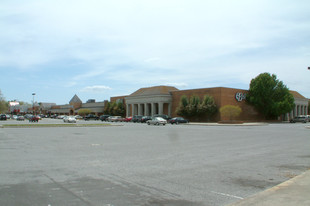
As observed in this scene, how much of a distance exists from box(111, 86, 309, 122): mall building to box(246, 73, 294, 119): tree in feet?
7.35

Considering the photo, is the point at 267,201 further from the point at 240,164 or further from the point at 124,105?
the point at 124,105

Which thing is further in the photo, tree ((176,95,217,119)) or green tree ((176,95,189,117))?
green tree ((176,95,189,117))

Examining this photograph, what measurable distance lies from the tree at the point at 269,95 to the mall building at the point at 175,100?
2.24 meters

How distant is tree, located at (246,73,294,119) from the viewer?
6919 centimetres

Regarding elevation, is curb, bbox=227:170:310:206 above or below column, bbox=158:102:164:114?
below

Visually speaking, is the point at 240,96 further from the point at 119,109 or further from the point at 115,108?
the point at 115,108

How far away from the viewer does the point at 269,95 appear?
69812 millimetres

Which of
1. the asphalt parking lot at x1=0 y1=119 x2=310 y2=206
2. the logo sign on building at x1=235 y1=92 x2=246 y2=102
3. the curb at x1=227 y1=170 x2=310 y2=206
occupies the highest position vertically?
the logo sign on building at x1=235 y1=92 x2=246 y2=102

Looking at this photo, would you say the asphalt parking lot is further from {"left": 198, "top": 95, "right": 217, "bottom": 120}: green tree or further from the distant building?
the distant building

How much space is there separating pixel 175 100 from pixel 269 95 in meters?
23.3

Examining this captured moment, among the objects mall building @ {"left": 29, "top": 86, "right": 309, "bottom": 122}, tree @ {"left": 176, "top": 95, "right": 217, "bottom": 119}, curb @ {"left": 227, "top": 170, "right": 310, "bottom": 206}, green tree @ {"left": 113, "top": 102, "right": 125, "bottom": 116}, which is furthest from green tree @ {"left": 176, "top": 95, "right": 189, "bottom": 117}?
curb @ {"left": 227, "top": 170, "right": 310, "bottom": 206}

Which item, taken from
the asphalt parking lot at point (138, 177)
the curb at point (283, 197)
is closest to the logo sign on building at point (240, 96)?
the asphalt parking lot at point (138, 177)

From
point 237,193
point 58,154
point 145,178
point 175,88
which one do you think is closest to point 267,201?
point 237,193

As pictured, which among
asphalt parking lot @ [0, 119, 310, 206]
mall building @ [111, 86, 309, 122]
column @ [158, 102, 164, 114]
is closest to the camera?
asphalt parking lot @ [0, 119, 310, 206]
